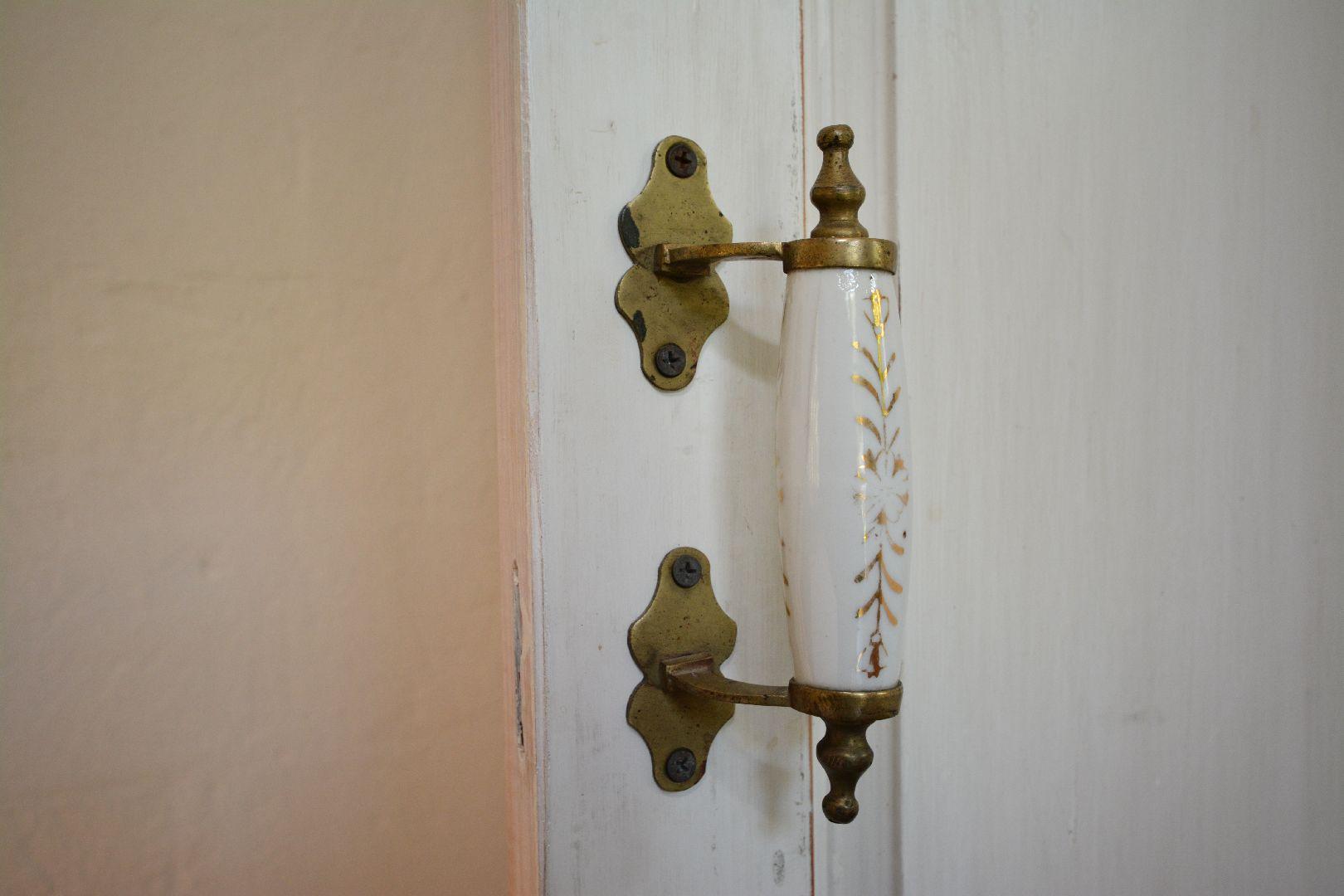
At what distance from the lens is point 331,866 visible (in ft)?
2.27

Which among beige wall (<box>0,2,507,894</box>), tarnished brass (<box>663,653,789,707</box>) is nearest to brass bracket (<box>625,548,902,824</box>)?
tarnished brass (<box>663,653,789,707</box>)

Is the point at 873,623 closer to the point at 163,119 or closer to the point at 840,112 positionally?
the point at 840,112

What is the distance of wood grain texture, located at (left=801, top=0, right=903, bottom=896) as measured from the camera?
445 millimetres

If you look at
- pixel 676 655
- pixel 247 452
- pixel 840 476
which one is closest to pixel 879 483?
pixel 840 476

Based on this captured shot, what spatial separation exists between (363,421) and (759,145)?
0.43m

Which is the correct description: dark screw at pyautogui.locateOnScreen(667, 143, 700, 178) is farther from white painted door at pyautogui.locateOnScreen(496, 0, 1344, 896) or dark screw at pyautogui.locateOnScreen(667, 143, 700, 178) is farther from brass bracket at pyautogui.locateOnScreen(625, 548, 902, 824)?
brass bracket at pyautogui.locateOnScreen(625, 548, 902, 824)

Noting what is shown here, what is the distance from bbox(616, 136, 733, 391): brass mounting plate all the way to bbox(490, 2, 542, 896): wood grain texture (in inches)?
1.7

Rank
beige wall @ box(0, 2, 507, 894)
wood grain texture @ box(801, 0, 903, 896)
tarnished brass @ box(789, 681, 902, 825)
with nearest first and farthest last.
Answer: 1. tarnished brass @ box(789, 681, 902, 825)
2. wood grain texture @ box(801, 0, 903, 896)
3. beige wall @ box(0, 2, 507, 894)

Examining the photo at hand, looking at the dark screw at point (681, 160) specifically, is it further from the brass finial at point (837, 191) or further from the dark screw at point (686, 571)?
the dark screw at point (686, 571)

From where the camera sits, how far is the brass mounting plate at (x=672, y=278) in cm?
37

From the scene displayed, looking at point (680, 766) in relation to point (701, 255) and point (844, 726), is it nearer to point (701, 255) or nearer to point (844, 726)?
point (844, 726)

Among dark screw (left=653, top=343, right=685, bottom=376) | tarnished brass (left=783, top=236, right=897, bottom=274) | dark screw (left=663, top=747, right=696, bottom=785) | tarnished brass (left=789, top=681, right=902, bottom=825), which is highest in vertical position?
tarnished brass (left=783, top=236, right=897, bottom=274)

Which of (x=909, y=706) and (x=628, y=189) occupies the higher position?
(x=628, y=189)

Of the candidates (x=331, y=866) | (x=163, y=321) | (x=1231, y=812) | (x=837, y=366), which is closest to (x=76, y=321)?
(x=163, y=321)
